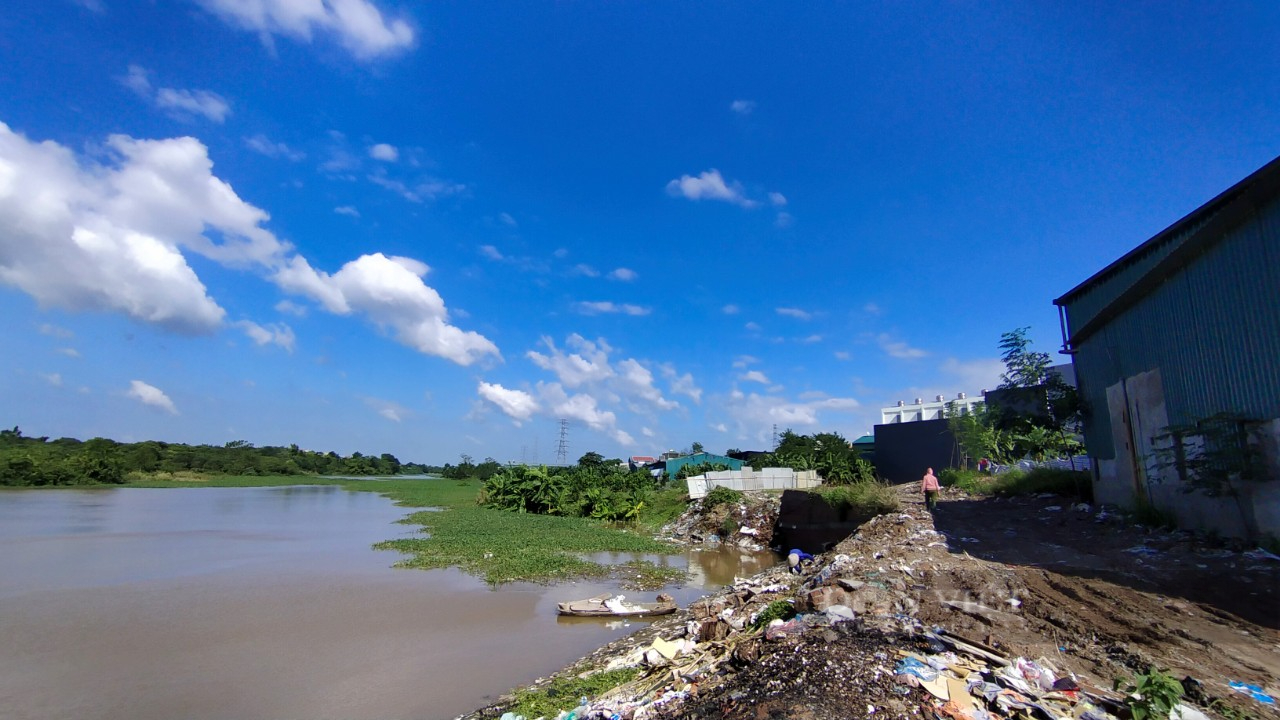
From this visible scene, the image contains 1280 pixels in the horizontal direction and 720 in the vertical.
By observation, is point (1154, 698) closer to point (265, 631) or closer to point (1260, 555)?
point (1260, 555)

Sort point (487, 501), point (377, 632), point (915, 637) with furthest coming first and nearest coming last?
point (487, 501)
point (377, 632)
point (915, 637)

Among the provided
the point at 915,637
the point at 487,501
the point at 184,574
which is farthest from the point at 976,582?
the point at 487,501

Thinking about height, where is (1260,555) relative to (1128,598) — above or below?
above

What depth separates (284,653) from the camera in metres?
8.72

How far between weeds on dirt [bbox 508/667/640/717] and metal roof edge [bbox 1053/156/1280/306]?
988 centimetres

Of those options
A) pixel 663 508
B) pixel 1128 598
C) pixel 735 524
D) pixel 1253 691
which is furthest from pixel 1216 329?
pixel 663 508

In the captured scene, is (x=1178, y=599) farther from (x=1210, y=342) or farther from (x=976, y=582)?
(x=1210, y=342)

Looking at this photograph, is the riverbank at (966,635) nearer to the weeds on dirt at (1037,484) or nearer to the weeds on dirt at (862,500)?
the weeds on dirt at (1037,484)

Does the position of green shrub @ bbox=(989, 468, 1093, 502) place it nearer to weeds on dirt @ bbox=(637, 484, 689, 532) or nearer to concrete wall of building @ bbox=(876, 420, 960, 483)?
weeds on dirt @ bbox=(637, 484, 689, 532)

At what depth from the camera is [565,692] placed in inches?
261

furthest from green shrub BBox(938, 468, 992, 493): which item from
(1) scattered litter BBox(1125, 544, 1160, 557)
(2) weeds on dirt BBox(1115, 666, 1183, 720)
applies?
(2) weeds on dirt BBox(1115, 666, 1183, 720)

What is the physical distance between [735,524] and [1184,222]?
1539cm

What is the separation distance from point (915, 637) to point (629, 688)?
8.76 ft

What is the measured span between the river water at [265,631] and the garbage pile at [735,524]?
7.44 ft
